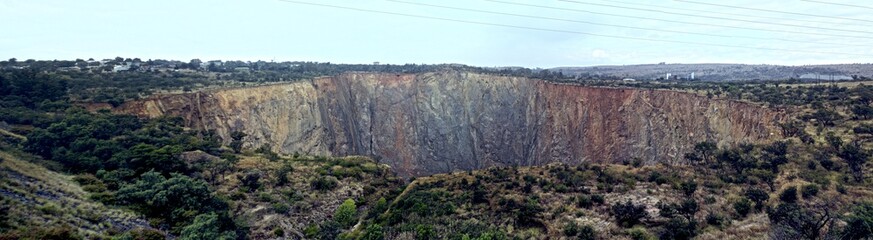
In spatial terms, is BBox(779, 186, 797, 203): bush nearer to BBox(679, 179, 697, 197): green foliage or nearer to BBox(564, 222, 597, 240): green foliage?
BBox(679, 179, 697, 197): green foliage

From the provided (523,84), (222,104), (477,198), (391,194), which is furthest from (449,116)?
(477,198)

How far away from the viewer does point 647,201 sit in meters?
31.1

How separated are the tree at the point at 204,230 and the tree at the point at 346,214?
776cm

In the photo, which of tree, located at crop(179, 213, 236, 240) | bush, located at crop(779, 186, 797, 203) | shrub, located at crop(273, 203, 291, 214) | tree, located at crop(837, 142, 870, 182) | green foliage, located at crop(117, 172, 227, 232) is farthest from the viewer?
shrub, located at crop(273, 203, 291, 214)

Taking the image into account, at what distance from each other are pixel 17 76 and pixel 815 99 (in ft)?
234

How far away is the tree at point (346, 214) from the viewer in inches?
1303

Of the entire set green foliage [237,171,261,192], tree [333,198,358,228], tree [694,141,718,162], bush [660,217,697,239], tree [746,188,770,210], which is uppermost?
tree [694,141,718,162]

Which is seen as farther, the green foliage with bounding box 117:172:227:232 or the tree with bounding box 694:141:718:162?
the tree with bounding box 694:141:718:162

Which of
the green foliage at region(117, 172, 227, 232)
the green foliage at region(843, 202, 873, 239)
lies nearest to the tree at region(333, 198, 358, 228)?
the green foliage at region(117, 172, 227, 232)

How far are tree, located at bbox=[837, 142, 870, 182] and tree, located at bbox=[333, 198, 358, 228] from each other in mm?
31734

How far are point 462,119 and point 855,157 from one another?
166 ft

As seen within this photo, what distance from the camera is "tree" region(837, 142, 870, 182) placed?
105 feet

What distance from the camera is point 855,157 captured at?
3266 centimetres

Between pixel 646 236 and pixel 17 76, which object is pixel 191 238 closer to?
pixel 646 236
